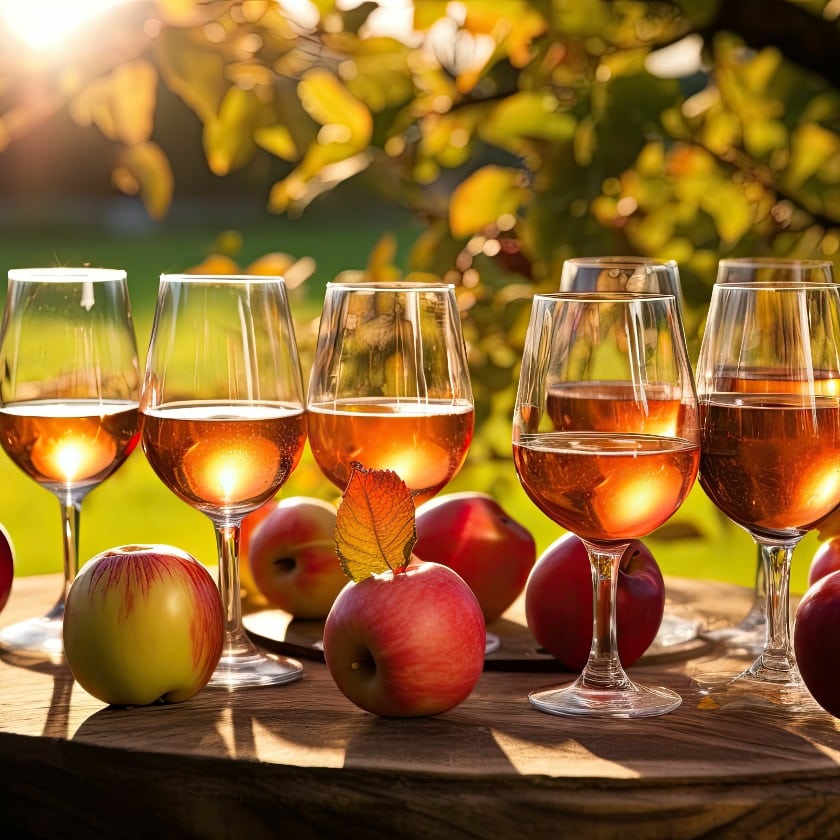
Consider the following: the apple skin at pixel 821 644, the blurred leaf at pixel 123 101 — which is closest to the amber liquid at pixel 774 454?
the apple skin at pixel 821 644

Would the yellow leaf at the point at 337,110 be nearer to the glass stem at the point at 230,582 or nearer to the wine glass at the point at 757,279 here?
the wine glass at the point at 757,279

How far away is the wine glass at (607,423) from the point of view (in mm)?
1615

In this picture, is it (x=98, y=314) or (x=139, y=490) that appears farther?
(x=139, y=490)

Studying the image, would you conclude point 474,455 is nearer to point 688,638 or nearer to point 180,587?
point 688,638

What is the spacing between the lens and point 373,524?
5.50 ft

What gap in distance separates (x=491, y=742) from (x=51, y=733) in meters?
0.51

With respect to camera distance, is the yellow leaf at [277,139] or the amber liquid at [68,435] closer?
the amber liquid at [68,435]

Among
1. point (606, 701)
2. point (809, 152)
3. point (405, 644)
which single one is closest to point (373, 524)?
point (405, 644)

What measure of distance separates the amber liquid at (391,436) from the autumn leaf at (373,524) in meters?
0.25

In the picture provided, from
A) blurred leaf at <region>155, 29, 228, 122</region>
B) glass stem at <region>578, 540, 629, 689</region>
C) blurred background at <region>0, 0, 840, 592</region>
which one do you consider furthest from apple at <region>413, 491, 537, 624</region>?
blurred leaf at <region>155, 29, 228, 122</region>

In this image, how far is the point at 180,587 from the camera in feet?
5.60

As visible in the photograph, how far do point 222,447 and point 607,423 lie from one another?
20.3 inches

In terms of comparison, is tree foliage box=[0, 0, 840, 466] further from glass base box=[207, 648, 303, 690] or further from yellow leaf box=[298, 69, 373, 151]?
glass base box=[207, 648, 303, 690]

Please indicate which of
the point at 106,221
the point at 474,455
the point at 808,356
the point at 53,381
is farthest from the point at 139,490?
the point at 106,221
